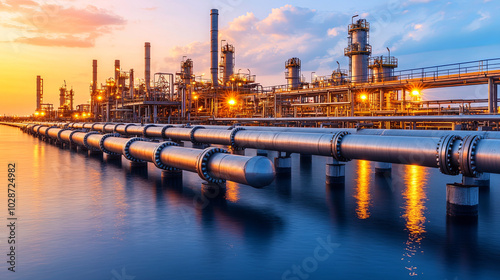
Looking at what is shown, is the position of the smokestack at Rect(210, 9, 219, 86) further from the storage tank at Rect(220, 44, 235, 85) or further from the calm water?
the calm water

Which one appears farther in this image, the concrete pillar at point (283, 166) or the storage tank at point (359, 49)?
the storage tank at point (359, 49)

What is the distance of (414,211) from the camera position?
46.2 feet

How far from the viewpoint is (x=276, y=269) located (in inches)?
350

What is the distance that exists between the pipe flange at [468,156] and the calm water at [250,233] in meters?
1.64

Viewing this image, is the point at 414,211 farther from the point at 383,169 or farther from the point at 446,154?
the point at 383,169

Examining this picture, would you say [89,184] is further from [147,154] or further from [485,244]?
[485,244]

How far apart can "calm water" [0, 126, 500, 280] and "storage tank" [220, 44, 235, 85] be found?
5551 cm

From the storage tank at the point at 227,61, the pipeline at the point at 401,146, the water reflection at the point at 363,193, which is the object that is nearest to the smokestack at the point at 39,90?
the storage tank at the point at 227,61

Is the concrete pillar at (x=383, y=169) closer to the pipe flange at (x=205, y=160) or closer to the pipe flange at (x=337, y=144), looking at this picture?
the pipe flange at (x=337, y=144)

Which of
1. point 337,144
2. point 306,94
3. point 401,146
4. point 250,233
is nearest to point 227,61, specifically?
point 306,94

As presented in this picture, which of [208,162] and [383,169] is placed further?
[383,169]

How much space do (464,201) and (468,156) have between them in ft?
6.70

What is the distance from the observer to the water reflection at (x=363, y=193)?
45.5 feet

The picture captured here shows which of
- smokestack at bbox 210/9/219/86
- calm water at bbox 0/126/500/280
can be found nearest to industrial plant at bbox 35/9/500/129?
smokestack at bbox 210/9/219/86
